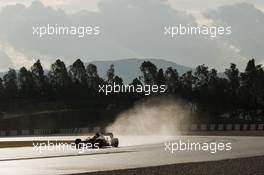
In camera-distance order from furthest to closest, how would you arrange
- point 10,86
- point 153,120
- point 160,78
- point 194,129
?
point 10,86 < point 160,78 < point 153,120 < point 194,129

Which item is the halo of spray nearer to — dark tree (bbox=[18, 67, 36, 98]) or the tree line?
the tree line

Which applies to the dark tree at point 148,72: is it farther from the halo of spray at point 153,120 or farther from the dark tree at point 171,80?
the halo of spray at point 153,120

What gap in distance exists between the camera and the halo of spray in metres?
107

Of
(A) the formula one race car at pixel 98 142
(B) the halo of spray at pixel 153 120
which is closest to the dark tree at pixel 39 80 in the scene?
(B) the halo of spray at pixel 153 120

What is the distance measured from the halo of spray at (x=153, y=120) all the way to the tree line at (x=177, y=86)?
4.96m

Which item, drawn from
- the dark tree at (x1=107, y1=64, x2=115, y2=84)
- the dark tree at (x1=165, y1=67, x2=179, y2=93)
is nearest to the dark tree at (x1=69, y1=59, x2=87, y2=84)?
the dark tree at (x1=107, y1=64, x2=115, y2=84)

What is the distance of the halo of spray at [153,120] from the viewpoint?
10690 centimetres

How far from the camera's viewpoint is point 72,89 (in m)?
173

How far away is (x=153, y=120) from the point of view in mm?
116125

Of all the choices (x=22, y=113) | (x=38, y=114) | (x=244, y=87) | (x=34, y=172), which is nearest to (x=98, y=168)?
(x=34, y=172)

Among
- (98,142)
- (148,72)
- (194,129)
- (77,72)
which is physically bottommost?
(194,129)

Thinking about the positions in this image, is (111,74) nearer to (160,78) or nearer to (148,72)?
(148,72)

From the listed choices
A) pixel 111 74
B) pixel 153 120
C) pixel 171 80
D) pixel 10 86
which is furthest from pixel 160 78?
pixel 153 120

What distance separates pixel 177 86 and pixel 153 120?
53.9 m
